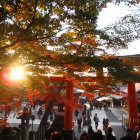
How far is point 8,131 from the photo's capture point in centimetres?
543

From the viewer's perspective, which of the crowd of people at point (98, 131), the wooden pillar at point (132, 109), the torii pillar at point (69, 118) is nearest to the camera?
the crowd of people at point (98, 131)

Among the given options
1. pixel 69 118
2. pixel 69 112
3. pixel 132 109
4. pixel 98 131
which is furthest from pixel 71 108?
pixel 98 131

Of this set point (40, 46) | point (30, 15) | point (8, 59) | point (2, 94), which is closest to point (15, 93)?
point (2, 94)

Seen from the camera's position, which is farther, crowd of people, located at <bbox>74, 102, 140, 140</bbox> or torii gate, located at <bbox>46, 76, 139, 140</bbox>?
torii gate, located at <bbox>46, 76, 139, 140</bbox>

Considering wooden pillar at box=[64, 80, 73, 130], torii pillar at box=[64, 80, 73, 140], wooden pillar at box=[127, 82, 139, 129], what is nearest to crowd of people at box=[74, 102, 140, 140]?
wooden pillar at box=[127, 82, 139, 129]

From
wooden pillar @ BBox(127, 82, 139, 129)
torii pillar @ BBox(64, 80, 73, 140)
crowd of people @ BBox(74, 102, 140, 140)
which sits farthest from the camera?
torii pillar @ BBox(64, 80, 73, 140)

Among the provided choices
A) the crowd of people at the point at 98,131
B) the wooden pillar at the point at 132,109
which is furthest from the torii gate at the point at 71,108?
the crowd of people at the point at 98,131

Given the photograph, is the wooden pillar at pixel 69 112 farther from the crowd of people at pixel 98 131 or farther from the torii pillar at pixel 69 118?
the crowd of people at pixel 98 131

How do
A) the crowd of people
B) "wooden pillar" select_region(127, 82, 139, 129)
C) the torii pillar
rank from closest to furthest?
the crowd of people → "wooden pillar" select_region(127, 82, 139, 129) → the torii pillar

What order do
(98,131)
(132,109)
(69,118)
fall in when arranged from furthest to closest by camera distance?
(69,118) → (132,109) → (98,131)

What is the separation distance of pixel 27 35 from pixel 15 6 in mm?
912

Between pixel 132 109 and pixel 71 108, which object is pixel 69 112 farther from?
pixel 132 109

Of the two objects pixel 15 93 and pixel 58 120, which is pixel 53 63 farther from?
pixel 58 120

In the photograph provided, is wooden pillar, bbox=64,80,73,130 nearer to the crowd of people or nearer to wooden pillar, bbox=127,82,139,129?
the crowd of people
